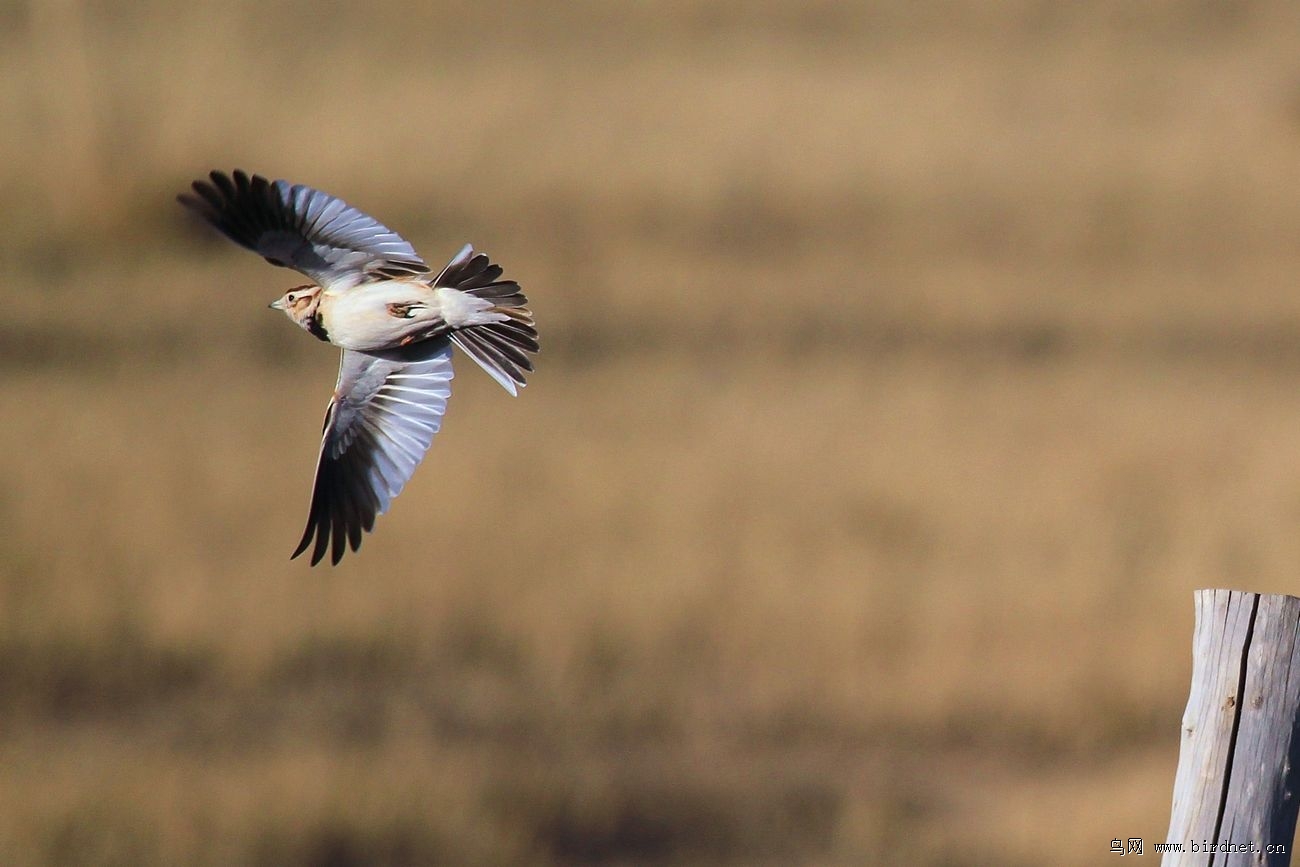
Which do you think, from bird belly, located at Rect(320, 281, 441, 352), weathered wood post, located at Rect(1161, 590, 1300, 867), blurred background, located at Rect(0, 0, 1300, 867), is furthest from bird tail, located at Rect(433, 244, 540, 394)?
blurred background, located at Rect(0, 0, 1300, 867)

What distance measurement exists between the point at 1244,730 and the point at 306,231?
1857mm

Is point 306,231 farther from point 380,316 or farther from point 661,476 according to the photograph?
point 661,476

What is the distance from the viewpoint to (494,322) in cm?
278

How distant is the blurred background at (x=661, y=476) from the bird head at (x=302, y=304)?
14.6ft

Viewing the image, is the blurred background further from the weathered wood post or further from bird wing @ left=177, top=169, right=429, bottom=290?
bird wing @ left=177, top=169, right=429, bottom=290

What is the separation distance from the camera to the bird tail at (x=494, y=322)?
9.07ft

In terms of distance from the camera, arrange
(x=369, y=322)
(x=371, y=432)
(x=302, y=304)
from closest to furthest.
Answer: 1. (x=369, y=322)
2. (x=302, y=304)
3. (x=371, y=432)

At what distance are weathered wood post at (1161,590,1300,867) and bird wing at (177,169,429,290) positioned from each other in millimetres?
1555

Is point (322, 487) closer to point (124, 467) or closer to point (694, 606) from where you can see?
point (694, 606)

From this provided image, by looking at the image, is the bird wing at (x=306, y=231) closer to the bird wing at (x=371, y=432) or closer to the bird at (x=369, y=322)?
the bird at (x=369, y=322)

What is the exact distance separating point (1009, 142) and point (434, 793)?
41.7 feet

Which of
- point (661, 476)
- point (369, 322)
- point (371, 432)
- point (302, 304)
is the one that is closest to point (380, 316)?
point (369, 322)

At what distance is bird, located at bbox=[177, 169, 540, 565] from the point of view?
2.64 meters

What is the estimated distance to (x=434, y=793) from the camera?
7.12m
